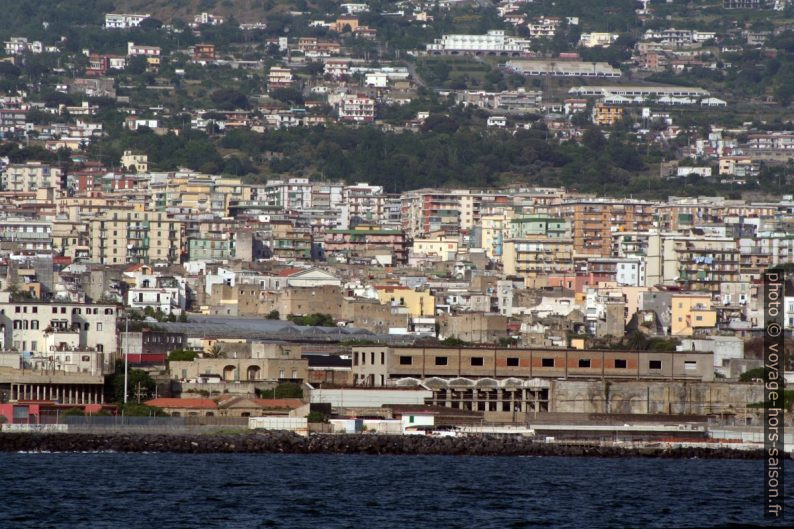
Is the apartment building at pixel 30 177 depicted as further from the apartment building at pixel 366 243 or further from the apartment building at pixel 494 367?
the apartment building at pixel 494 367

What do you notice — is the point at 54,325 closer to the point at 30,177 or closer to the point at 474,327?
the point at 474,327

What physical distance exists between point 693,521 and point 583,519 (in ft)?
7.94

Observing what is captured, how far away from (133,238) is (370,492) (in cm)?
8090

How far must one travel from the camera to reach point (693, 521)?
55.0 metres

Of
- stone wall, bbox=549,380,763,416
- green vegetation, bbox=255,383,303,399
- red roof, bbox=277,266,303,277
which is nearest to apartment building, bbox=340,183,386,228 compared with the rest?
red roof, bbox=277,266,303,277

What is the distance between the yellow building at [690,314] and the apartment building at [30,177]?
6260cm

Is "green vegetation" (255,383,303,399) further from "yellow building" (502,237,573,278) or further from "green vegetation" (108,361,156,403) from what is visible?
"yellow building" (502,237,573,278)

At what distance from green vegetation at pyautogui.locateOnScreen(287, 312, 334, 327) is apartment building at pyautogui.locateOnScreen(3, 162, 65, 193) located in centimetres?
5903

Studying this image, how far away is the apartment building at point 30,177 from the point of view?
168m

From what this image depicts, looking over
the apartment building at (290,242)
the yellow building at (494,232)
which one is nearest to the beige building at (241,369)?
the apartment building at (290,242)

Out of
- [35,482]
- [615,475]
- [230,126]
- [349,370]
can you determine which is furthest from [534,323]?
[230,126]

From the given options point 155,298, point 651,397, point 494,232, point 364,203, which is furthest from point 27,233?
point 651,397

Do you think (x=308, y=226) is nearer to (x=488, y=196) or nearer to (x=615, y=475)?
(x=488, y=196)

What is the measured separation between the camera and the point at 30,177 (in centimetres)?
16912
